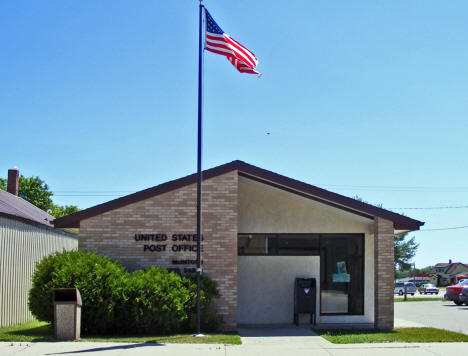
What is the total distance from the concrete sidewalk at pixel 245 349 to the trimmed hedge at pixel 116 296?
1.20 meters

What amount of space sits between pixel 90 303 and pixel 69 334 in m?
0.85

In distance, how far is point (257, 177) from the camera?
15.0 m

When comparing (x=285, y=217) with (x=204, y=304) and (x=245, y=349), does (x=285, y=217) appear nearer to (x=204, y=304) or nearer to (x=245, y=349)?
(x=204, y=304)

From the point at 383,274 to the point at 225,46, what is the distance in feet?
22.6

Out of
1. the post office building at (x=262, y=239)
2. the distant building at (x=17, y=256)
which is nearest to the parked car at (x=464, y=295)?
the post office building at (x=262, y=239)

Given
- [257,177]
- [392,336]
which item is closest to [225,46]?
[257,177]

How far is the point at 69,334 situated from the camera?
12.1m

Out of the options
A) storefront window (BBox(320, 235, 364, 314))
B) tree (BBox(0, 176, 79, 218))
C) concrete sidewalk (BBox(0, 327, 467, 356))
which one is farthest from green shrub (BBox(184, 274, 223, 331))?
tree (BBox(0, 176, 79, 218))

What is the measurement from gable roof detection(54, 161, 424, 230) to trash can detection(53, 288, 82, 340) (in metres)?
2.73

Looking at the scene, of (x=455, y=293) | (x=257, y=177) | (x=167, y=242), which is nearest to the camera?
(x=167, y=242)

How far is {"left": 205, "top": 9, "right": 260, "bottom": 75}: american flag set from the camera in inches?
527

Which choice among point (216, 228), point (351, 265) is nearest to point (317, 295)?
point (351, 265)

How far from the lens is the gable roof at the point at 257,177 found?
14.5 m

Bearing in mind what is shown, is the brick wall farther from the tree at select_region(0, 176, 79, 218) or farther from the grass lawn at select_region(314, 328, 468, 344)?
the tree at select_region(0, 176, 79, 218)
